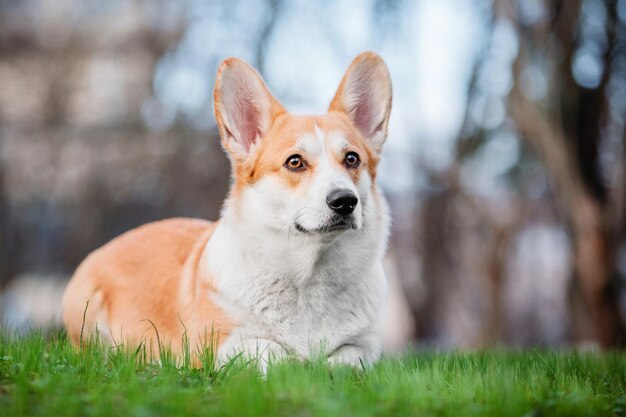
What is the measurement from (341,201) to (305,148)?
60cm

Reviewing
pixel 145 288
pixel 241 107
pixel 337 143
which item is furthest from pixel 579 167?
pixel 145 288

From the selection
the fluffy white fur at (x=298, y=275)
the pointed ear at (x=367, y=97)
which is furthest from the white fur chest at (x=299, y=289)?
the pointed ear at (x=367, y=97)

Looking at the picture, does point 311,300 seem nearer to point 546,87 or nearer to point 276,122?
point 276,122

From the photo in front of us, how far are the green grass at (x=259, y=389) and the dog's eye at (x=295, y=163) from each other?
125cm

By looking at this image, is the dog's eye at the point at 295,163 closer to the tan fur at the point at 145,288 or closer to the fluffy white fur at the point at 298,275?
the fluffy white fur at the point at 298,275

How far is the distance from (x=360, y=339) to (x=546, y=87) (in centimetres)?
800

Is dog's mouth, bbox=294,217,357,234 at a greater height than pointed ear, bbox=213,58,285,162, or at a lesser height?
lesser

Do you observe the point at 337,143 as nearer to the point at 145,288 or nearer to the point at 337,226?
the point at 337,226

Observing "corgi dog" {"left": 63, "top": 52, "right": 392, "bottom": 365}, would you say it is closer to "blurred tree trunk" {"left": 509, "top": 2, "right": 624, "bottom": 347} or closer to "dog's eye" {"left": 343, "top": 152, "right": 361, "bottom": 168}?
"dog's eye" {"left": 343, "top": 152, "right": 361, "bottom": 168}

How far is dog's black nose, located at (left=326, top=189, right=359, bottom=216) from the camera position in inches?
152

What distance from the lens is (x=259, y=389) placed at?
2979 millimetres

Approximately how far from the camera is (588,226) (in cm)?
960

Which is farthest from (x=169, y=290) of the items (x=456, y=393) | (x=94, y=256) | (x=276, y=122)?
(x=456, y=393)

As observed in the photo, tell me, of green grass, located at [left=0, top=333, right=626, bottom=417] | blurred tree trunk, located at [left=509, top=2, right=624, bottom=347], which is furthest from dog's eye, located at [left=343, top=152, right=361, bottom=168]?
blurred tree trunk, located at [left=509, top=2, right=624, bottom=347]
